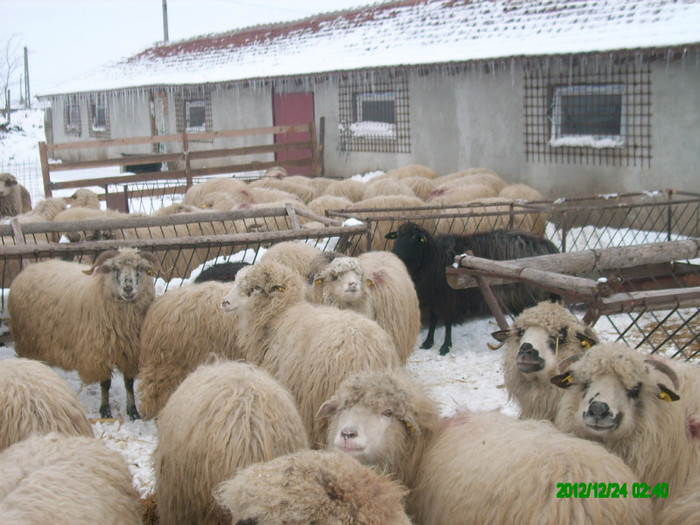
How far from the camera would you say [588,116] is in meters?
12.3

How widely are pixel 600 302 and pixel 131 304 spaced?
12.9ft

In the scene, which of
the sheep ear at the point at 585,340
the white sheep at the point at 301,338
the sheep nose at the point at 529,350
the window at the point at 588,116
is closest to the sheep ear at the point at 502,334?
the sheep nose at the point at 529,350

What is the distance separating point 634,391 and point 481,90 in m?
11.9

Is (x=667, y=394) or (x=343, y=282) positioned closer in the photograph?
(x=667, y=394)

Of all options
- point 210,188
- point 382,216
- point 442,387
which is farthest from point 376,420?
point 210,188

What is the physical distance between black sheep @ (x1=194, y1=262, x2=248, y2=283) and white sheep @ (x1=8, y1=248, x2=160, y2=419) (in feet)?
2.69

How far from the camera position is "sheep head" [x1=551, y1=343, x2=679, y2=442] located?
3287mm

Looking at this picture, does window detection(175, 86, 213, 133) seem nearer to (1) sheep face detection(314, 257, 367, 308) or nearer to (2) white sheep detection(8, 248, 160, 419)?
(2) white sheep detection(8, 248, 160, 419)

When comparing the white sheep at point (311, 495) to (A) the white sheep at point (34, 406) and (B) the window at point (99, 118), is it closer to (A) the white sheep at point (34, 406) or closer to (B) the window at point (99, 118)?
(A) the white sheep at point (34, 406)

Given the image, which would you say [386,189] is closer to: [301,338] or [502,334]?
[301,338]

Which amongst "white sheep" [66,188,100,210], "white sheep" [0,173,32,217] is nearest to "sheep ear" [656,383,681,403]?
"white sheep" [66,188,100,210]

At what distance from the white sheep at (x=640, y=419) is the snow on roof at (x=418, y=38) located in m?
8.13

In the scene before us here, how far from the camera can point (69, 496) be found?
291 centimetres

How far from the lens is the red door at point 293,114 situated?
65.6 ft
